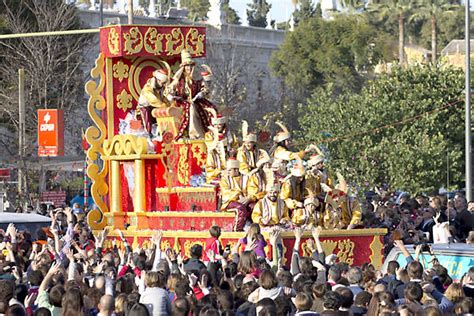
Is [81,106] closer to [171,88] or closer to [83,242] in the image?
[171,88]

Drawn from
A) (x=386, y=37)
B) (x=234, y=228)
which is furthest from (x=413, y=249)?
(x=386, y=37)

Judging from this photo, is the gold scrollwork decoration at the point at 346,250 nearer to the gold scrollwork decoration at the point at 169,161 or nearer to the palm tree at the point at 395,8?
the gold scrollwork decoration at the point at 169,161

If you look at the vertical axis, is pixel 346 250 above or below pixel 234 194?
below

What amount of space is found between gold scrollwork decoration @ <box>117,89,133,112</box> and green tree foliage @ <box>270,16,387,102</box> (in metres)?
37.2

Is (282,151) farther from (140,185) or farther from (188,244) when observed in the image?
(140,185)

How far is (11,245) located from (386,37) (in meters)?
57.8

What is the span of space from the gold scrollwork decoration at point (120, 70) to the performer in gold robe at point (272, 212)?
215 inches

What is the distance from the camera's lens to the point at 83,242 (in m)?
22.1

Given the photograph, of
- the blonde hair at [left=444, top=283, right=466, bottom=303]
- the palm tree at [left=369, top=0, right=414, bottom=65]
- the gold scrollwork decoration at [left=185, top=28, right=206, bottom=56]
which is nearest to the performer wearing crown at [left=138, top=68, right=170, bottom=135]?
the gold scrollwork decoration at [left=185, top=28, right=206, bottom=56]

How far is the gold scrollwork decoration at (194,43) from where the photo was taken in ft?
87.7

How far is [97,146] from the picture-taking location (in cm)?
2612

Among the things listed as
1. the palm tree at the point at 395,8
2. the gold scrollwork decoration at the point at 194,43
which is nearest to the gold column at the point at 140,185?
the gold scrollwork decoration at the point at 194,43

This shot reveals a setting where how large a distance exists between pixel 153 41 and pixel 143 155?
2422 mm

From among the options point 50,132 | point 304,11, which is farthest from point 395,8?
point 50,132
